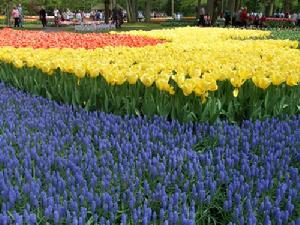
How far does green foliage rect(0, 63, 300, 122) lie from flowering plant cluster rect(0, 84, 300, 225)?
0.45m

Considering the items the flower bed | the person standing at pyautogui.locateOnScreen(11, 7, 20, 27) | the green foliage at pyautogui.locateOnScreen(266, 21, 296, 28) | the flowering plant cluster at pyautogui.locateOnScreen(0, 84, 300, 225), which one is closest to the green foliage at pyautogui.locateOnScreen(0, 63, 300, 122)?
the flower bed

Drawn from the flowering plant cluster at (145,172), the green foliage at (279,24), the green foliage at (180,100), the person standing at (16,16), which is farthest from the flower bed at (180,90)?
the person standing at (16,16)

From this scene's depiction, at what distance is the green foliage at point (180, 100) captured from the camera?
5.00 m

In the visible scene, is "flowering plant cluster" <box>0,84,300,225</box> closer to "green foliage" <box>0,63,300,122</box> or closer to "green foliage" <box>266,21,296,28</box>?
"green foliage" <box>0,63,300,122</box>

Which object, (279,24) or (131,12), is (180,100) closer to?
(279,24)

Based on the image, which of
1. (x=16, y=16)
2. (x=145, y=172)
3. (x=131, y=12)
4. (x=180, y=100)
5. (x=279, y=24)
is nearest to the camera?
(x=145, y=172)

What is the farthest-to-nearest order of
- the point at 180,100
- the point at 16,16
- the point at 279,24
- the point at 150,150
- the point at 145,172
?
the point at 16,16 → the point at 279,24 → the point at 180,100 → the point at 150,150 → the point at 145,172

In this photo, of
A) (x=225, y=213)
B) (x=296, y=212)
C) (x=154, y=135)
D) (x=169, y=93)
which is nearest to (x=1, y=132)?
(x=154, y=135)

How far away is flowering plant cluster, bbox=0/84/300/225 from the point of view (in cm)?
273

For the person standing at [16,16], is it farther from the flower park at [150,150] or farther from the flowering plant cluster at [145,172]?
the flowering plant cluster at [145,172]

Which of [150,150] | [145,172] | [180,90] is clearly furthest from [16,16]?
[145,172]

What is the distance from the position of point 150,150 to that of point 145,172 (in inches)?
12.0

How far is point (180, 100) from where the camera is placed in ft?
17.0

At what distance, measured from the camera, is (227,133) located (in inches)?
169
